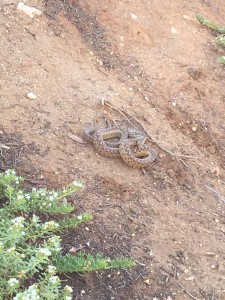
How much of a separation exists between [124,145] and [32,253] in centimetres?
222

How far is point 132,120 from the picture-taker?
5766 millimetres

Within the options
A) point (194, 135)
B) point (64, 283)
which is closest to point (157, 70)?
point (194, 135)

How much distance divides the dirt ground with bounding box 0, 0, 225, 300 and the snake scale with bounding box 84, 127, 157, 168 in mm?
81

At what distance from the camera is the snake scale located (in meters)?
5.12

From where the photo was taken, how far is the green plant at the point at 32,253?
9.93 feet

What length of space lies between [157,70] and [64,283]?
12.0 feet

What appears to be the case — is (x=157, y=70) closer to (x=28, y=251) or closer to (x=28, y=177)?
(x=28, y=177)

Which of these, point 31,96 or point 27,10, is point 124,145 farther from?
point 27,10

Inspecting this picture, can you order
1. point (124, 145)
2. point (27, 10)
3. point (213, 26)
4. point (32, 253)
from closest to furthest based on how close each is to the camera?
point (32, 253)
point (124, 145)
point (27, 10)
point (213, 26)

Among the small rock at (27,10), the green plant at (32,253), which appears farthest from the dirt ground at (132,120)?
the green plant at (32,253)

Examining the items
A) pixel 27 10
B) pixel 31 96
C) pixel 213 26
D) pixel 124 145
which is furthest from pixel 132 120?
pixel 213 26

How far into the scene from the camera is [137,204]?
4699 millimetres

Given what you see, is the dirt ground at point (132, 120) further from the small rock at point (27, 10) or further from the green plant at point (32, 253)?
the green plant at point (32, 253)

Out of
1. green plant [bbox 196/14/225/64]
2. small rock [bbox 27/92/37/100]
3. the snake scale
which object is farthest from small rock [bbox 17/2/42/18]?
green plant [bbox 196/14/225/64]
